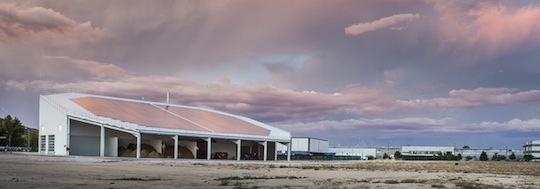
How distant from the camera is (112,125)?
82188mm

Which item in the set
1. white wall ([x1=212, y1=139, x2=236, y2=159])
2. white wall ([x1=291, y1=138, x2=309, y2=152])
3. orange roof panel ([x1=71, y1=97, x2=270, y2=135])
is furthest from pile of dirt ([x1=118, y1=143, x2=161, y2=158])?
white wall ([x1=291, y1=138, x2=309, y2=152])

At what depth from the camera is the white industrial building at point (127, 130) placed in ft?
275

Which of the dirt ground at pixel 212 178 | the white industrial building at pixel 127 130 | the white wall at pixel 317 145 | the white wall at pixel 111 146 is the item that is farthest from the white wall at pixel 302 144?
the dirt ground at pixel 212 178

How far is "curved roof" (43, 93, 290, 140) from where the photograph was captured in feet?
284

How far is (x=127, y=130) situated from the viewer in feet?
271

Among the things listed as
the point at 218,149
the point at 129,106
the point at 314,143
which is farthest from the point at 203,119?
the point at 314,143

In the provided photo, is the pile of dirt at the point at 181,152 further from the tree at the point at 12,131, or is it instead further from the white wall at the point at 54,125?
the tree at the point at 12,131

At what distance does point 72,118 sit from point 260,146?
1937 inches

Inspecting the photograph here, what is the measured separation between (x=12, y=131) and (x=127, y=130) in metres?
76.5

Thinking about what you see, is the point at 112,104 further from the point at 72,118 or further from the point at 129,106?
the point at 72,118

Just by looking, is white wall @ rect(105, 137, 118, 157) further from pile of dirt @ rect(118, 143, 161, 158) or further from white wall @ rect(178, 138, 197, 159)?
white wall @ rect(178, 138, 197, 159)

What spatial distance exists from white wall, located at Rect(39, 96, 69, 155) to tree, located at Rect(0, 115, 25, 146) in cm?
5534

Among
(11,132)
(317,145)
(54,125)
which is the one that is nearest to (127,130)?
(54,125)

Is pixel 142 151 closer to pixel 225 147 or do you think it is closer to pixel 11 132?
pixel 225 147
